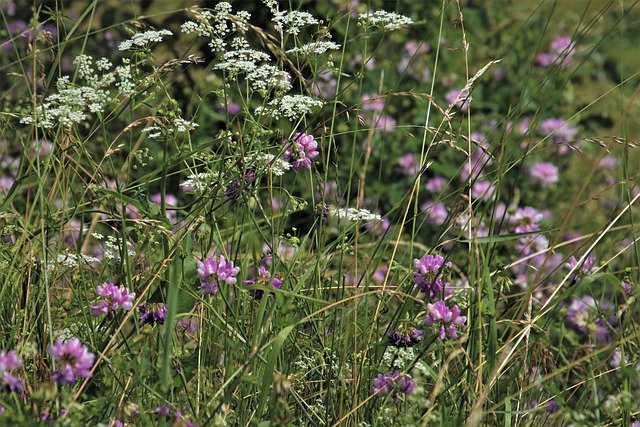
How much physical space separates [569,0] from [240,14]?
5.31 m

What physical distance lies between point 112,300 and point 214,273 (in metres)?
0.16

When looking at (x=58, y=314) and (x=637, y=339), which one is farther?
(x=637, y=339)

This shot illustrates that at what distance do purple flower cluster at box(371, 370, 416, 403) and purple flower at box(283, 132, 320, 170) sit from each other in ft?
1.27

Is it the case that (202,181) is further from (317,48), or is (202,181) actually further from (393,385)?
(393,385)

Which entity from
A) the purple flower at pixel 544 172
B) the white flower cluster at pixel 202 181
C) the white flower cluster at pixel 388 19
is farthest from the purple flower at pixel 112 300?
the purple flower at pixel 544 172

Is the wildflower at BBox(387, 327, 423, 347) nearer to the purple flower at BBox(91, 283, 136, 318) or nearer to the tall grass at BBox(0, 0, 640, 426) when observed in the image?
the tall grass at BBox(0, 0, 640, 426)

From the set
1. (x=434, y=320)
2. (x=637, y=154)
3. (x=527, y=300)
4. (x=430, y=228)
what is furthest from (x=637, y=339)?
(x=637, y=154)

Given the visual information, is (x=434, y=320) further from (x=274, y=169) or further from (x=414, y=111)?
(x=414, y=111)

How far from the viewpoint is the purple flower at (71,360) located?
148 cm

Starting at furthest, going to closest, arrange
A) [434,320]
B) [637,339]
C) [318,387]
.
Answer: [637,339] < [318,387] < [434,320]

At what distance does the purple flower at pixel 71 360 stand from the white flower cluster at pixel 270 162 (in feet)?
1.53

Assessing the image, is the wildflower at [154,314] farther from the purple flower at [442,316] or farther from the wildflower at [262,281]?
the purple flower at [442,316]

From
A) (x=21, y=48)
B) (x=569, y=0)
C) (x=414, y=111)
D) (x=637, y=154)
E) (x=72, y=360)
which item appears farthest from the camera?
(x=569, y=0)

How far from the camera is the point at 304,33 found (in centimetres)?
403
